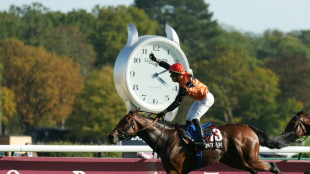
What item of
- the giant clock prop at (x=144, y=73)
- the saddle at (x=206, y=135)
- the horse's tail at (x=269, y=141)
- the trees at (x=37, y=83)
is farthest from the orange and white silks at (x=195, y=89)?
the trees at (x=37, y=83)

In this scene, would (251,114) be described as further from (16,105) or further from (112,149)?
(112,149)

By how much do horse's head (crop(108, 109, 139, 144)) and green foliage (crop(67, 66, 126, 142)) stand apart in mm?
50347

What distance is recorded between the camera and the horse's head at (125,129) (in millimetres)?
→ 10586

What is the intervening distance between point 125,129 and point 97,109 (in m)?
52.9

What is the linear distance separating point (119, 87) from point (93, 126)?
1983 inches

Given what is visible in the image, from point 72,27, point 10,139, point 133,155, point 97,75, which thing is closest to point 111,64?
point 72,27

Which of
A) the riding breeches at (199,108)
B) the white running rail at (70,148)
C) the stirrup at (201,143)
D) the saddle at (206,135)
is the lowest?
the white running rail at (70,148)

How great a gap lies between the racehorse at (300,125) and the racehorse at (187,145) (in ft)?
4.48

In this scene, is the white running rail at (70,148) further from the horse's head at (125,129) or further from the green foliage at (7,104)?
the green foliage at (7,104)

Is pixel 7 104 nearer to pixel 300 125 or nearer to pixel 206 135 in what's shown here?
pixel 300 125

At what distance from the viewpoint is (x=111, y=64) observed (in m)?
82.1

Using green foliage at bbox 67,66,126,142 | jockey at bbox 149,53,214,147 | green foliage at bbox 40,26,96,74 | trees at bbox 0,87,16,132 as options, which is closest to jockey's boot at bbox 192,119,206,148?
jockey at bbox 149,53,214,147

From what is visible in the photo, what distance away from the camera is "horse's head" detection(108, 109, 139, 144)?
10.6m

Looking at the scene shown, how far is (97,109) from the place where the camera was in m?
63.4
